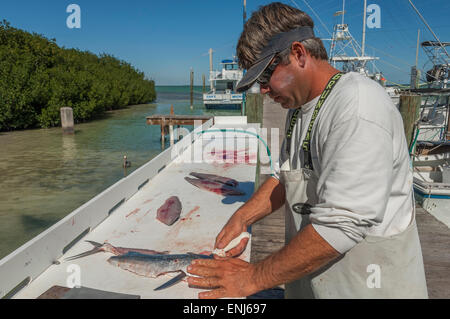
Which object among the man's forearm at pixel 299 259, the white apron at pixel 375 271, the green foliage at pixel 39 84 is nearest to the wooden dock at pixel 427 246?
the white apron at pixel 375 271

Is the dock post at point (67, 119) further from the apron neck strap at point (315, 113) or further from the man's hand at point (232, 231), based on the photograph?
the apron neck strap at point (315, 113)

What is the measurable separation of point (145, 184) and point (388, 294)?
511 centimetres

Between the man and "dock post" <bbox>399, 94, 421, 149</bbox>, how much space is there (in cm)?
659

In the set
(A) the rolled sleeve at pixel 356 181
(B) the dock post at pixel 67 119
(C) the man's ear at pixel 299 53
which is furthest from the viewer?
(B) the dock post at pixel 67 119

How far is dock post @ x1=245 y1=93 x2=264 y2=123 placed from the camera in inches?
242

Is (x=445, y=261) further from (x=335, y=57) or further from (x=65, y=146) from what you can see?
(x=335, y=57)

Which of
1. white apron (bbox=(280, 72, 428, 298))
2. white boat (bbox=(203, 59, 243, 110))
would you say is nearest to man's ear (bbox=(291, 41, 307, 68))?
white apron (bbox=(280, 72, 428, 298))

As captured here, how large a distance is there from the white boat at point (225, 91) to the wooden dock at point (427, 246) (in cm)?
3599

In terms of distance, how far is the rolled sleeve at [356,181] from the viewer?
3.91ft

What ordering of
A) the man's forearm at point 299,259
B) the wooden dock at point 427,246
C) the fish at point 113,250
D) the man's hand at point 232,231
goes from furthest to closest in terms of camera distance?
the wooden dock at point 427,246
the fish at point 113,250
the man's hand at point 232,231
the man's forearm at point 299,259

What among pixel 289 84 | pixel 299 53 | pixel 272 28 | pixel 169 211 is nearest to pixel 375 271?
pixel 289 84

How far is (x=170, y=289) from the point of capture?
2.76m

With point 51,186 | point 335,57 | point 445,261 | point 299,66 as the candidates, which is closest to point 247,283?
point 299,66

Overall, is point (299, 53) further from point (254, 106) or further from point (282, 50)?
point (254, 106)
